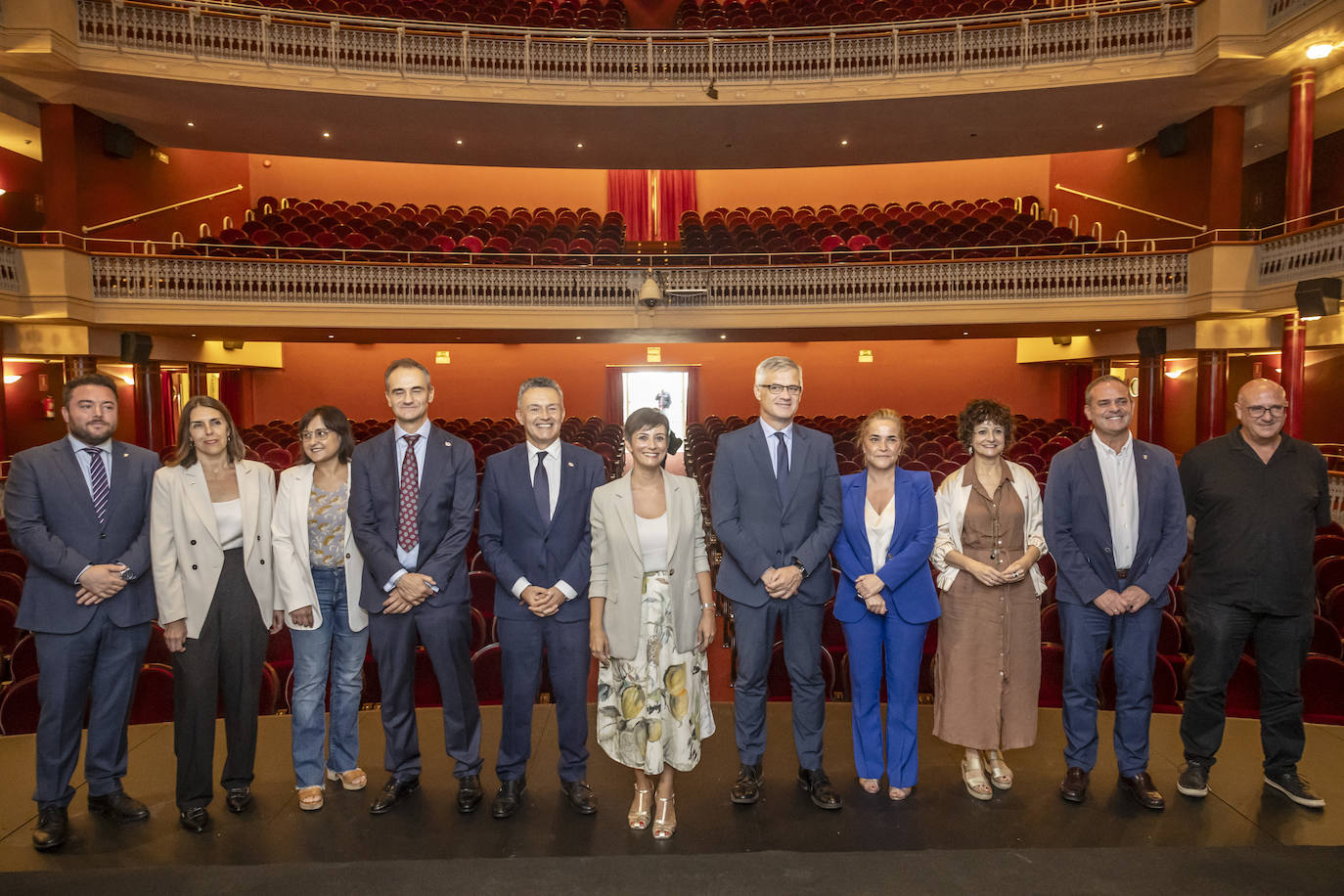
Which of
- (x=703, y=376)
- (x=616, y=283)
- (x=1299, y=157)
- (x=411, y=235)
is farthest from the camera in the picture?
(x=703, y=376)

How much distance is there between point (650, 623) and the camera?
272cm

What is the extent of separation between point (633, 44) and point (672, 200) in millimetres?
6078

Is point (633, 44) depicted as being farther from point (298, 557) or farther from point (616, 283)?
point (298, 557)

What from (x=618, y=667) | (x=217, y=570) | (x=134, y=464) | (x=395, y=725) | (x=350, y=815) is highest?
(x=134, y=464)

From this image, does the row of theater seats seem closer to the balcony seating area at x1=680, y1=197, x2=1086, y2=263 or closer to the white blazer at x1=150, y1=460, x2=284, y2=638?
the balcony seating area at x1=680, y1=197, x2=1086, y2=263

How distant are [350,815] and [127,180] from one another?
1203 cm

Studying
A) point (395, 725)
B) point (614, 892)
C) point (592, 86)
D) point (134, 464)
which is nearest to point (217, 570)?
point (134, 464)

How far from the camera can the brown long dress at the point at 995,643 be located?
292 centimetres

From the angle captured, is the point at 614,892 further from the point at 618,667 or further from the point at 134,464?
the point at 134,464

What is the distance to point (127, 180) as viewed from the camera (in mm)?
11586

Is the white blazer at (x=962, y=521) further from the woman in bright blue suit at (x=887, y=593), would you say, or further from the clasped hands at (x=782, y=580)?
the clasped hands at (x=782, y=580)

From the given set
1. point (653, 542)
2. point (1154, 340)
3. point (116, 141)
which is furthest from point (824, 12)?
point (653, 542)

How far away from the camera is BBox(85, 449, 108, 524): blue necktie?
2.78 meters

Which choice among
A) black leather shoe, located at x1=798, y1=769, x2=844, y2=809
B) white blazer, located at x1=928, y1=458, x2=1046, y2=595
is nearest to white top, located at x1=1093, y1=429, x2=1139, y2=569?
white blazer, located at x1=928, y1=458, x2=1046, y2=595
